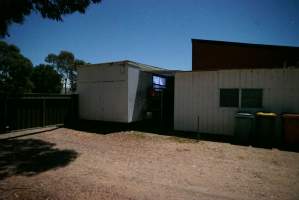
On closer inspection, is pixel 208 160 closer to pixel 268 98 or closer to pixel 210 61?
pixel 268 98

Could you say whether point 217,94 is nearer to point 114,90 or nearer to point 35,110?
point 114,90

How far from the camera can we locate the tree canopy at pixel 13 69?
3525cm

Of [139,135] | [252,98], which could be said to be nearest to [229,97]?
[252,98]

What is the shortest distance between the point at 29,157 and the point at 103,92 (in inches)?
237

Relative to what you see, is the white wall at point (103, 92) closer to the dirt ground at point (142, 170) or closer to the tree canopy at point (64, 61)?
the dirt ground at point (142, 170)

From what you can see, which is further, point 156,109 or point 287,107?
point 156,109

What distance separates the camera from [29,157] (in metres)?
6.12

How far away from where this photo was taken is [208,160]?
6191 millimetres

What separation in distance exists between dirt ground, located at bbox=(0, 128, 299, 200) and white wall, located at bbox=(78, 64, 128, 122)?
304 centimetres

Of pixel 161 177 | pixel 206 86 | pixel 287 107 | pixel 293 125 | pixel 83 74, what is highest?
pixel 83 74

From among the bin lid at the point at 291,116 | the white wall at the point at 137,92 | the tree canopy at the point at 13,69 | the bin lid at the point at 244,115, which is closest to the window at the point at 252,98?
the bin lid at the point at 244,115

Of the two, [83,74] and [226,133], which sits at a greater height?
[83,74]

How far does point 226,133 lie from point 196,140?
6.06 ft

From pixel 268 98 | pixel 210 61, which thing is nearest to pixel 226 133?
pixel 268 98
